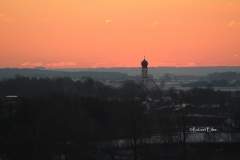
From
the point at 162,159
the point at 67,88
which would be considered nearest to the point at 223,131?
the point at 162,159

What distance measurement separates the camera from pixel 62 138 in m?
21.5

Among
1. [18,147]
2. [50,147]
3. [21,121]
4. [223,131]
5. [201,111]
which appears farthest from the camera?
[201,111]

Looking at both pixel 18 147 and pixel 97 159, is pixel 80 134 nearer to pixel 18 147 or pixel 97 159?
pixel 97 159

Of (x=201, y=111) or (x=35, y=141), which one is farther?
(x=201, y=111)

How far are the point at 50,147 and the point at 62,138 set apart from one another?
6.22ft

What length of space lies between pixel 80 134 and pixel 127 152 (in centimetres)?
344

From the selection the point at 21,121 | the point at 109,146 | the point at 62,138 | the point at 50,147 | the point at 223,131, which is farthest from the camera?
the point at 223,131

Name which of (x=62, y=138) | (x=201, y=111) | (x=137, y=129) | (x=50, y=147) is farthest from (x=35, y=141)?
(x=201, y=111)

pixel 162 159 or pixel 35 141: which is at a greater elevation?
pixel 35 141

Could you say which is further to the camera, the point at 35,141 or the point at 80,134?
the point at 80,134

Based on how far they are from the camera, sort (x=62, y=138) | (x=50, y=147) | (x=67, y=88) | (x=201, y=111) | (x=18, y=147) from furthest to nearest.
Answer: (x=67, y=88)
(x=201, y=111)
(x=62, y=138)
(x=50, y=147)
(x=18, y=147)

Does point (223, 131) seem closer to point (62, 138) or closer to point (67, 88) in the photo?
point (62, 138)

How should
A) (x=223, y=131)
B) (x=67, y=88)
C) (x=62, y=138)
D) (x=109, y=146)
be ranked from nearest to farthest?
(x=62, y=138), (x=109, y=146), (x=223, y=131), (x=67, y=88)

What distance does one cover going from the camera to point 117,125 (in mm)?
28000
